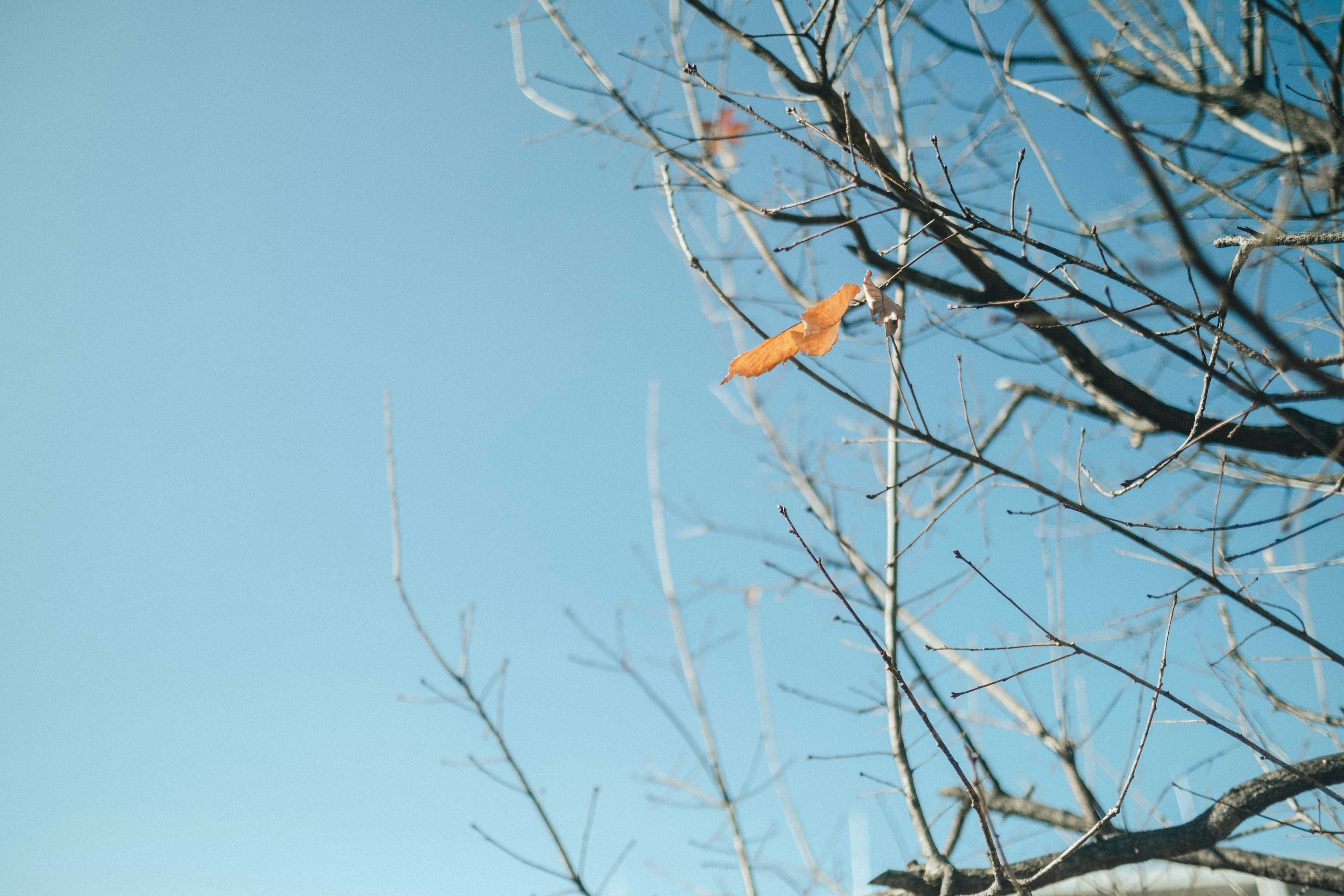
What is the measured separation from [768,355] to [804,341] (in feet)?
0.24

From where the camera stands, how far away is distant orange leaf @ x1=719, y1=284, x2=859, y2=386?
1.32 m

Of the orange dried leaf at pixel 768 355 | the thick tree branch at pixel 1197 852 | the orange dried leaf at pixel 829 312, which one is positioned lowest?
the thick tree branch at pixel 1197 852

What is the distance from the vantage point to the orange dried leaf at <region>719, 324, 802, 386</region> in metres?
1.31

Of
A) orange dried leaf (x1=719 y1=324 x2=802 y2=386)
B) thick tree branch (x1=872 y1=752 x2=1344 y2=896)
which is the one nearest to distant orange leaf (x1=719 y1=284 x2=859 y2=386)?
orange dried leaf (x1=719 y1=324 x2=802 y2=386)

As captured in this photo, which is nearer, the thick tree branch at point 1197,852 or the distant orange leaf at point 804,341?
the distant orange leaf at point 804,341

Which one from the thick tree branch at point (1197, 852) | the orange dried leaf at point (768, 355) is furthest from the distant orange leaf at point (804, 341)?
the thick tree branch at point (1197, 852)

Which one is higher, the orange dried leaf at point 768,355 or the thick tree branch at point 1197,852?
the orange dried leaf at point 768,355

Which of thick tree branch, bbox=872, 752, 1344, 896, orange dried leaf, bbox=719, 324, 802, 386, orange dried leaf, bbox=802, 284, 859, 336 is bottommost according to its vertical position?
thick tree branch, bbox=872, 752, 1344, 896

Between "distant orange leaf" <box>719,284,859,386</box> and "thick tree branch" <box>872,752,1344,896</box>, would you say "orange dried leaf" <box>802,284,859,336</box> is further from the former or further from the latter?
"thick tree branch" <box>872,752,1344,896</box>

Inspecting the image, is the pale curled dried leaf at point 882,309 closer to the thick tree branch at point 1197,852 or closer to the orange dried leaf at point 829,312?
the orange dried leaf at point 829,312

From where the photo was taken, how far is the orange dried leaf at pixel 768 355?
4.30 ft

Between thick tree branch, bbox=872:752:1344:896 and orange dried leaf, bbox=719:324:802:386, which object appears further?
thick tree branch, bbox=872:752:1344:896

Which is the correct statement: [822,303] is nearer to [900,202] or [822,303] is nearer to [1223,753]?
[900,202]

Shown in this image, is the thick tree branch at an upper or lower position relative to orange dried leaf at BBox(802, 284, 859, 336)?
lower
